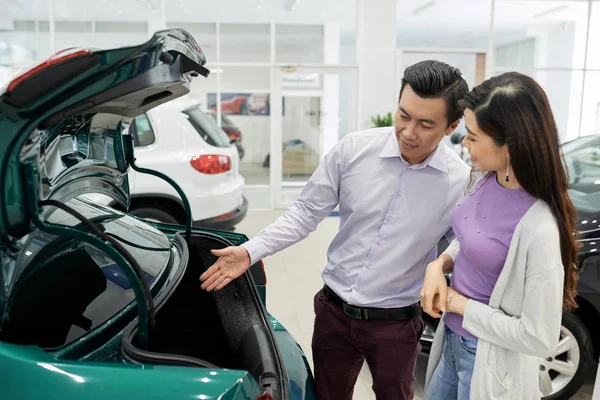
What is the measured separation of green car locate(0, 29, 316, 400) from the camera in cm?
116

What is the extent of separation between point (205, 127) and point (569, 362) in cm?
382

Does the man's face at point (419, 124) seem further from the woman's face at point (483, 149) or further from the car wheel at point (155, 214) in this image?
the car wheel at point (155, 214)

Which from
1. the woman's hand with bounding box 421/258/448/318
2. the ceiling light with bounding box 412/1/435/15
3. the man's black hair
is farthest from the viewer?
the ceiling light with bounding box 412/1/435/15

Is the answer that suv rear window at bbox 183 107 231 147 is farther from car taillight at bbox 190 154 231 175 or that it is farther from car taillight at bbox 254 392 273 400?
car taillight at bbox 254 392 273 400

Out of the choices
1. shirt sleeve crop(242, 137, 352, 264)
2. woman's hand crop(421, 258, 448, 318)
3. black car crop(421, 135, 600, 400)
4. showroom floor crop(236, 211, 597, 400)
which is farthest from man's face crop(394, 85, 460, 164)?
showroom floor crop(236, 211, 597, 400)

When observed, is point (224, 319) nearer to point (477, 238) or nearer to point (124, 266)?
point (124, 266)

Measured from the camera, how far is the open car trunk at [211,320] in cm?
185

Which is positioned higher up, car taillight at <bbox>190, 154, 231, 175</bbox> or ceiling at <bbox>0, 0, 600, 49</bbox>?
ceiling at <bbox>0, 0, 600, 49</bbox>

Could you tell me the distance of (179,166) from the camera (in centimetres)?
514

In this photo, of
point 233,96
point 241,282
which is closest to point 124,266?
point 241,282

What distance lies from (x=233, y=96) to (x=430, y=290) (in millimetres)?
8494

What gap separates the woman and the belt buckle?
41 cm

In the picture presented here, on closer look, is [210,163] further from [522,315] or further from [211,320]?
[522,315]

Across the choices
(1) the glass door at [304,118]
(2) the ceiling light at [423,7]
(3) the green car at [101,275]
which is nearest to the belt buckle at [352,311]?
(3) the green car at [101,275]
